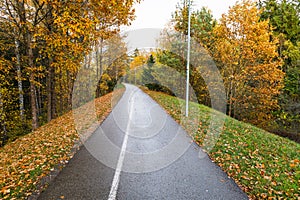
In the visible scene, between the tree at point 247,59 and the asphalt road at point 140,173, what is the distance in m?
11.0

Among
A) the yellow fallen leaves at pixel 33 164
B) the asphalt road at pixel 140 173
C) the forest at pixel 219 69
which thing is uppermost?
the forest at pixel 219 69

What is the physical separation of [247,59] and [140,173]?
1415 cm

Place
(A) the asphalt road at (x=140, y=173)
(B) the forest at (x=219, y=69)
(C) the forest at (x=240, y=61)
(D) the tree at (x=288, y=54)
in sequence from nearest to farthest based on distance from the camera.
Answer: (A) the asphalt road at (x=140, y=173), (B) the forest at (x=219, y=69), (C) the forest at (x=240, y=61), (D) the tree at (x=288, y=54)

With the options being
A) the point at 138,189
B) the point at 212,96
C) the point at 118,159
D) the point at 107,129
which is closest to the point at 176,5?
the point at 212,96

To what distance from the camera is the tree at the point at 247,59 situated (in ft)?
48.2

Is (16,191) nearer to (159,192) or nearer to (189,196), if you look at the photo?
(159,192)

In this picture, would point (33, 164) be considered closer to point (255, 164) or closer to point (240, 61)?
point (255, 164)

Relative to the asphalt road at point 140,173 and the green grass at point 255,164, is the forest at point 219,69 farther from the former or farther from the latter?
the green grass at point 255,164

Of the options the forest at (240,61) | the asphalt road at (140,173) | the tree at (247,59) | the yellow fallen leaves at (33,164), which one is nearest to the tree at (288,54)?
the forest at (240,61)

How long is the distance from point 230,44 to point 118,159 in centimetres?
1403

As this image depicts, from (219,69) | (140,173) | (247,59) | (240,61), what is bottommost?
(140,173)

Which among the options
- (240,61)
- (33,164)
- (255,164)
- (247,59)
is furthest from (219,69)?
(33,164)

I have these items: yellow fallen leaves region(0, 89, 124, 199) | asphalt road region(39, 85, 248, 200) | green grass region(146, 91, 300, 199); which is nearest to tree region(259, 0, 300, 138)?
green grass region(146, 91, 300, 199)

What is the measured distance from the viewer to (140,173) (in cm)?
488
